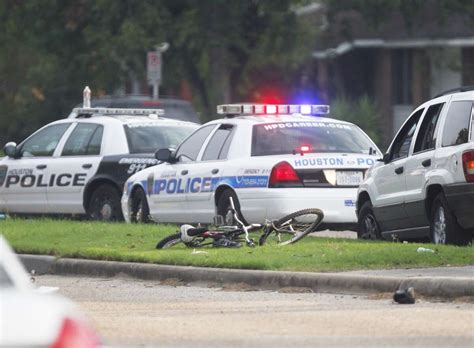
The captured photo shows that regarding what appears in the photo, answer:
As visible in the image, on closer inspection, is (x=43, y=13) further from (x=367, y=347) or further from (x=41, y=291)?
(x=41, y=291)

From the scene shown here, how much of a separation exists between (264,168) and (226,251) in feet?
8.19

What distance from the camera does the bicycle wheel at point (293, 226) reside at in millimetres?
14734

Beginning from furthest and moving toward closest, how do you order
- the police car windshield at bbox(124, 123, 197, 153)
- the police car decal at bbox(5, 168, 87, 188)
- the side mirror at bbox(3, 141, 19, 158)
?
the side mirror at bbox(3, 141, 19, 158) < the police car decal at bbox(5, 168, 87, 188) < the police car windshield at bbox(124, 123, 197, 153)

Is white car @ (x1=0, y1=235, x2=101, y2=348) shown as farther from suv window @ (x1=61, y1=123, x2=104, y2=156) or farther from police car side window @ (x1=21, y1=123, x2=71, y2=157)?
police car side window @ (x1=21, y1=123, x2=71, y2=157)

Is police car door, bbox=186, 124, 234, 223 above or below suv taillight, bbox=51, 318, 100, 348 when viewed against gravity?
below

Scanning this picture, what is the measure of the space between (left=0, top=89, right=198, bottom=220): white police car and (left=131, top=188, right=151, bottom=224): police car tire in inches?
25.5

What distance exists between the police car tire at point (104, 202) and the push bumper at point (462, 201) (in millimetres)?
6695

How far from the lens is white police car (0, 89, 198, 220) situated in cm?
1998

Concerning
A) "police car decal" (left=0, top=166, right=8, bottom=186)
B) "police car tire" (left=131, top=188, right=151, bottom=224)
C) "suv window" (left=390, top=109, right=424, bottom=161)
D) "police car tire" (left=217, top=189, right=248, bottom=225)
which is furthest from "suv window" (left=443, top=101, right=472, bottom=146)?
"police car decal" (left=0, top=166, right=8, bottom=186)

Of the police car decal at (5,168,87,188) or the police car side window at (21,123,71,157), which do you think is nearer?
the police car decal at (5,168,87,188)

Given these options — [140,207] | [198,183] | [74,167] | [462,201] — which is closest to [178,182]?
[198,183]

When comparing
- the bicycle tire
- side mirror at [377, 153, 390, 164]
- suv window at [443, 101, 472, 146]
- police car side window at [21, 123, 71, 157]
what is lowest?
the bicycle tire

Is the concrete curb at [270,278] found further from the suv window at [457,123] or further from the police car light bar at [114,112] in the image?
the police car light bar at [114,112]

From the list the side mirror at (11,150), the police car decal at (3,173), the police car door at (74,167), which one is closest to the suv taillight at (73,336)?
the police car door at (74,167)
